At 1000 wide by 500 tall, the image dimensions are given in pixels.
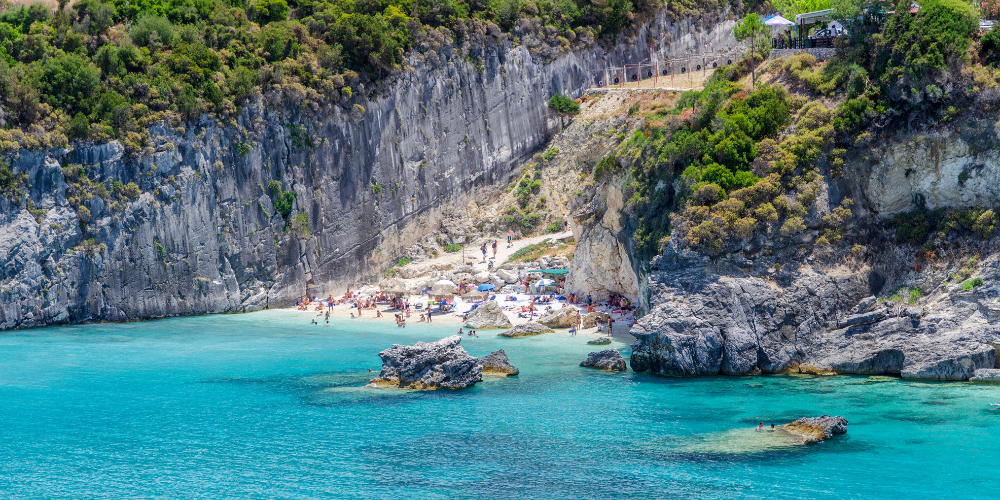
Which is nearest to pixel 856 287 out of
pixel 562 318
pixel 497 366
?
pixel 497 366

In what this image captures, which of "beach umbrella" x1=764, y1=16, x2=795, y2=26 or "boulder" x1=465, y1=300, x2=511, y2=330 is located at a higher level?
"beach umbrella" x1=764, y1=16, x2=795, y2=26

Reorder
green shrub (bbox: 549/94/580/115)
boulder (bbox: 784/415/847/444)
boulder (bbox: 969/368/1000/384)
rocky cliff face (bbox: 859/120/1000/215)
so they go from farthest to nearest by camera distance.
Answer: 1. green shrub (bbox: 549/94/580/115)
2. rocky cliff face (bbox: 859/120/1000/215)
3. boulder (bbox: 969/368/1000/384)
4. boulder (bbox: 784/415/847/444)

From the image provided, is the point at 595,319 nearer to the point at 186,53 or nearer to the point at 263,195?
the point at 263,195

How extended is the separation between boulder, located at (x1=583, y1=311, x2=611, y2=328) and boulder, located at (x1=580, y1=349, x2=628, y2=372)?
7.93 metres

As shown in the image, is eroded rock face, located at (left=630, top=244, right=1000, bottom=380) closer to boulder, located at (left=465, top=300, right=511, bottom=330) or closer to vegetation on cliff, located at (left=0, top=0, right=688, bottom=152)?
boulder, located at (left=465, top=300, right=511, bottom=330)

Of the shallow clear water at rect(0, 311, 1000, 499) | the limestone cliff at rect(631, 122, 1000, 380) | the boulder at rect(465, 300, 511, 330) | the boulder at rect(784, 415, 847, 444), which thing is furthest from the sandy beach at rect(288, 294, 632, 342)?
the boulder at rect(784, 415, 847, 444)

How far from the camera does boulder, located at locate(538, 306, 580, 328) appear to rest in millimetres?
50625

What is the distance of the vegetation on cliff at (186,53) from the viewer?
5428 centimetres

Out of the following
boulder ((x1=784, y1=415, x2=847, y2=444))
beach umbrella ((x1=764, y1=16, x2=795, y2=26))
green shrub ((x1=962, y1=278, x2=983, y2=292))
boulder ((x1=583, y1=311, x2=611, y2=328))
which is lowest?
boulder ((x1=784, y1=415, x2=847, y2=444))

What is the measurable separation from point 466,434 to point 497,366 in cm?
899

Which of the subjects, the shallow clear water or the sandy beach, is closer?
the shallow clear water

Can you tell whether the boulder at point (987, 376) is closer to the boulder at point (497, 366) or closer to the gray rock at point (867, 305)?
Answer: the gray rock at point (867, 305)

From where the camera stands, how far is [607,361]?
1618 inches

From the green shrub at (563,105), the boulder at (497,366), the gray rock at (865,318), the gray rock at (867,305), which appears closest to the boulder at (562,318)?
the boulder at (497,366)
